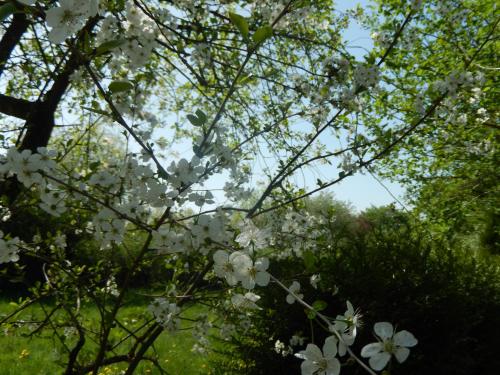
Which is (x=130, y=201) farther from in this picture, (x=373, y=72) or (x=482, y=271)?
(x=482, y=271)

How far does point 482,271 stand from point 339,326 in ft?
10.9

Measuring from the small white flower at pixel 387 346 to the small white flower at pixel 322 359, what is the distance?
0.27ft

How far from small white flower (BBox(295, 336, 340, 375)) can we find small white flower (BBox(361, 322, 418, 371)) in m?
0.08

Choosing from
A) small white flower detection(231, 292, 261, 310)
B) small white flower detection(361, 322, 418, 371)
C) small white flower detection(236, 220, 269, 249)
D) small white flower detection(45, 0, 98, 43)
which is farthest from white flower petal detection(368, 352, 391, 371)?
small white flower detection(45, 0, 98, 43)

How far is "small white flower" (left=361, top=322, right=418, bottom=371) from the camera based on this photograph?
0.84m


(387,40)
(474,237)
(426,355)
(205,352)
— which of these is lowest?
(205,352)

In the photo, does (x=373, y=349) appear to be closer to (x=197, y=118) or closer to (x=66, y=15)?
(x=197, y=118)

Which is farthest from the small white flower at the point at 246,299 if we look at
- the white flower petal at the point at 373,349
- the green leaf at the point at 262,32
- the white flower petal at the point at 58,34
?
the white flower petal at the point at 58,34

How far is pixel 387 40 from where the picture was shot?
2906 mm

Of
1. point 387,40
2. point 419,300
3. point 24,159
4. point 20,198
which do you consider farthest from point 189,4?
point 419,300

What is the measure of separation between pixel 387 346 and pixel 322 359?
0.52ft

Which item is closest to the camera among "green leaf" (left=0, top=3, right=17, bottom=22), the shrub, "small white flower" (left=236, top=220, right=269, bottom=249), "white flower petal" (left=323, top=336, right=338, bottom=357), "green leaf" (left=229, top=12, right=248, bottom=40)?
"green leaf" (left=0, top=3, right=17, bottom=22)

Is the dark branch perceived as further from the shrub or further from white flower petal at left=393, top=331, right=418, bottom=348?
white flower petal at left=393, top=331, right=418, bottom=348

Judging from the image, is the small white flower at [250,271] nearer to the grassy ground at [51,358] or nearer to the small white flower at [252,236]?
the small white flower at [252,236]
